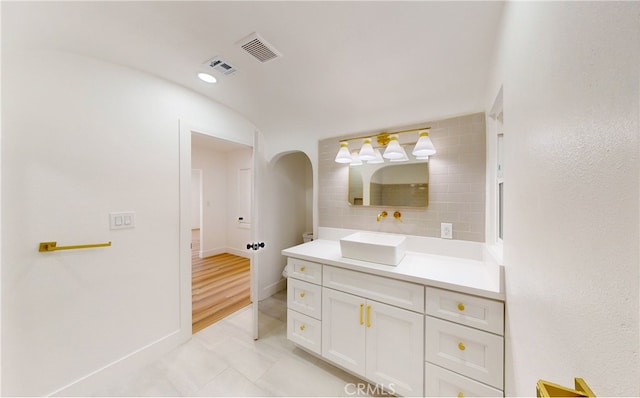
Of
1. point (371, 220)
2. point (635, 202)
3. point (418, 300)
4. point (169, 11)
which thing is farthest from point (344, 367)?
point (169, 11)

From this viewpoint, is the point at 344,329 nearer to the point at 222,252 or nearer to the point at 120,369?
the point at 120,369

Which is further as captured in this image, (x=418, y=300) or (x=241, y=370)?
(x=241, y=370)

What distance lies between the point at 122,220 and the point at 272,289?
1.94 metres

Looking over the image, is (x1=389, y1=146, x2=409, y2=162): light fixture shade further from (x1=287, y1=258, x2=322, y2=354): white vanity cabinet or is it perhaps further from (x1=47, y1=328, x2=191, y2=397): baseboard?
(x1=47, y1=328, x2=191, y2=397): baseboard

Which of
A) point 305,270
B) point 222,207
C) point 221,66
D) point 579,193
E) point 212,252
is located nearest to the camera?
point 579,193

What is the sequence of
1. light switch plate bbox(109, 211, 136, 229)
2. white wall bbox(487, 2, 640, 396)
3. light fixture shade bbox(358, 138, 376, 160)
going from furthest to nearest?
light fixture shade bbox(358, 138, 376, 160), light switch plate bbox(109, 211, 136, 229), white wall bbox(487, 2, 640, 396)

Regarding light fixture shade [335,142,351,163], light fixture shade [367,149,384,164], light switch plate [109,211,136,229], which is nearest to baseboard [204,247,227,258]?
light switch plate [109,211,136,229]

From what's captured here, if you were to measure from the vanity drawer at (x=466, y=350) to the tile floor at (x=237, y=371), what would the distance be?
28.9 inches

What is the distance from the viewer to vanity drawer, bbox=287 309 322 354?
1685 millimetres

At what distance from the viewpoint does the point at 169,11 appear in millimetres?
1093

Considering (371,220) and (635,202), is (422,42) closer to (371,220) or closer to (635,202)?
(635,202)

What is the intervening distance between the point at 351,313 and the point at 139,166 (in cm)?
203

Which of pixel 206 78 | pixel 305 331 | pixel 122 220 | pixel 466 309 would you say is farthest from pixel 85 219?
pixel 466 309

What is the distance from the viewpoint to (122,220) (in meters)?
1.62
